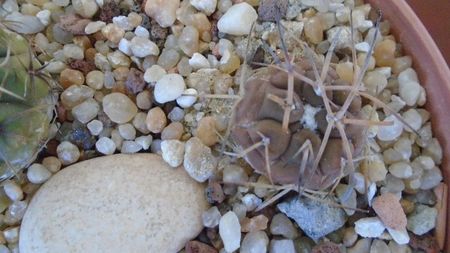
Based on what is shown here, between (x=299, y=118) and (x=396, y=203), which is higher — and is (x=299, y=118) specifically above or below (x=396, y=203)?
above

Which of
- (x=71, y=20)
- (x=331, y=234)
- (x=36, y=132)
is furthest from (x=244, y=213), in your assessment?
(x=71, y=20)

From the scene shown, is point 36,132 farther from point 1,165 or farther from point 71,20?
point 71,20

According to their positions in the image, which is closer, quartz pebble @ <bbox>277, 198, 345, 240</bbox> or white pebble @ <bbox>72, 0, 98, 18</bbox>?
quartz pebble @ <bbox>277, 198, 345, 240</bbox>

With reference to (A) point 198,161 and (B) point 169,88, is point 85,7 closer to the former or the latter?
(B) point 169,88

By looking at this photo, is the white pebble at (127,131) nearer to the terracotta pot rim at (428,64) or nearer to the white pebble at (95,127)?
the white pebble at (95,127)

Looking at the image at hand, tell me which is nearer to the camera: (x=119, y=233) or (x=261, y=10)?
(x=119, y=233)

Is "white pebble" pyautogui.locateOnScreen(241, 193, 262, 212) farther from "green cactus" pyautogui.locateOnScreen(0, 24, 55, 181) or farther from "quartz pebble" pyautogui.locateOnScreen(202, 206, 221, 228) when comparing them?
"green cactus" pyautogui.locateOnScreen(0, 24, 55, 181)

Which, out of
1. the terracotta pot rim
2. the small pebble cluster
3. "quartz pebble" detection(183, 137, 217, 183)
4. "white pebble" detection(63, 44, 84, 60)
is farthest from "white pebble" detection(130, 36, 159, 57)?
the terracotta pot rim
